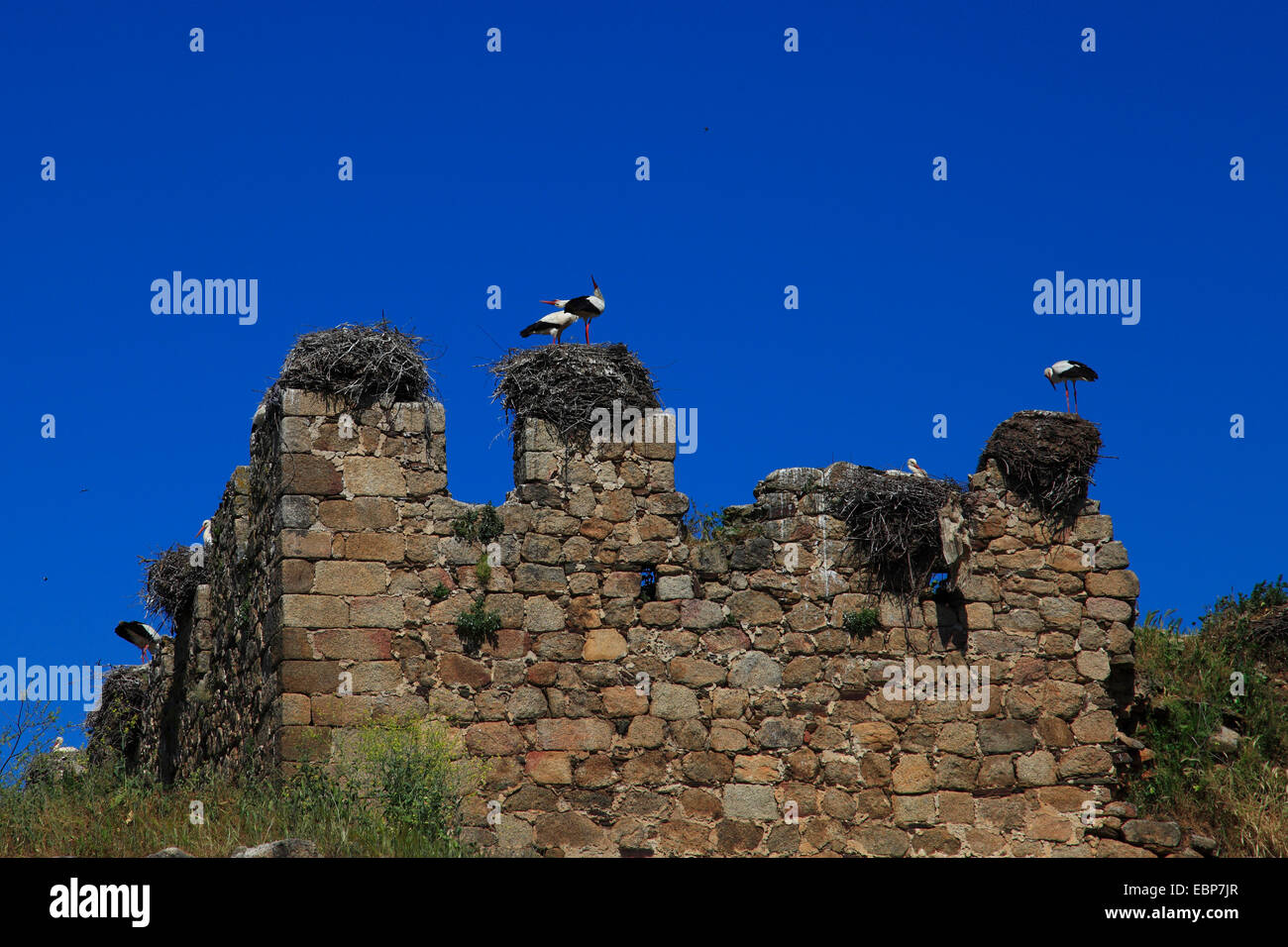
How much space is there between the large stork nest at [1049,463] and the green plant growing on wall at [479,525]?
448cm

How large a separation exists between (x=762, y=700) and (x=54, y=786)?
5623 mm

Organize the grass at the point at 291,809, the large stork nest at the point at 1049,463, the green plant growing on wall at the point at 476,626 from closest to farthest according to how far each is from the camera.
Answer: the grass at the point at 291,809 → the green plant growing on wall at the point at 476,626 → the large stork nest at the point at 1049,463

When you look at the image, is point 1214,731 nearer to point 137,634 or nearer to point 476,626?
point 476,626

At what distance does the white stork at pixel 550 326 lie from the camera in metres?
13.3

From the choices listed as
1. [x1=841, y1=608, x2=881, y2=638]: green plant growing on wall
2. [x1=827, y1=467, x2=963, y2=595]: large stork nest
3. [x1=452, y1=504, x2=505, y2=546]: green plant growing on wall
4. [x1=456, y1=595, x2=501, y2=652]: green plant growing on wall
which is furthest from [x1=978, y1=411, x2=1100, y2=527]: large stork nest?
[x1=456, y1=595, x2=501, y2=652]: green plant growing on wall

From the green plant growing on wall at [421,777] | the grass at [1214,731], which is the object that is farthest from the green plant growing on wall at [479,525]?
the grass at [1214,731]

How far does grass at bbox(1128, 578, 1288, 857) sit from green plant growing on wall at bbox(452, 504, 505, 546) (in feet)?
19.6

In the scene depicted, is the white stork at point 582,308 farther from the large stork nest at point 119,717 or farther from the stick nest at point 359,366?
the large stork nest at point 119,717

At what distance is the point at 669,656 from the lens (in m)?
12.9

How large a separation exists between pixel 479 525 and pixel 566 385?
4.59ft

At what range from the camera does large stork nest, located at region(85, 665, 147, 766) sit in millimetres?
18406

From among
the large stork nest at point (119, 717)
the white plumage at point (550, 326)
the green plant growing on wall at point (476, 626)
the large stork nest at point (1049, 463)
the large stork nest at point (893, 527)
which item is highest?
the white plumage at point (550, 326)

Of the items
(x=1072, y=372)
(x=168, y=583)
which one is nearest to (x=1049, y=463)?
(x=1072, y=372)
